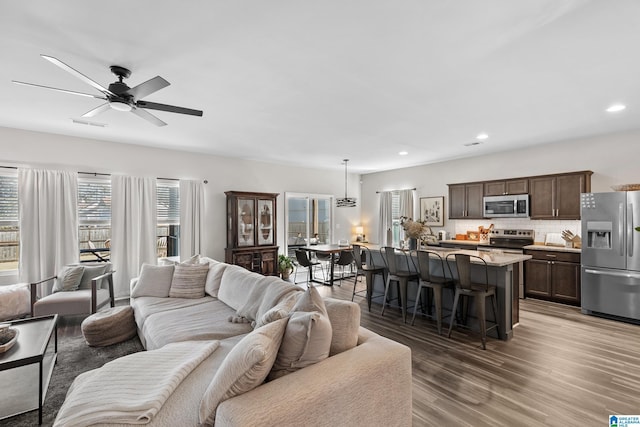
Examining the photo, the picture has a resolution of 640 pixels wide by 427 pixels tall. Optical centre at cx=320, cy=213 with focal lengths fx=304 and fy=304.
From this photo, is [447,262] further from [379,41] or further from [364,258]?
[379,41]

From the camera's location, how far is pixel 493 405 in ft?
7.64

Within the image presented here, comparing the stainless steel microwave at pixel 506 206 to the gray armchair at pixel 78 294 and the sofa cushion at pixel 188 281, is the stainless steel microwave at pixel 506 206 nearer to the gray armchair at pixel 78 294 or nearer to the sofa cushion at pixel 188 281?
the sofa cushion at pixel 188 281

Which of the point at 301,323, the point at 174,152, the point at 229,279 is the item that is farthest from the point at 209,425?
the point at 174,152

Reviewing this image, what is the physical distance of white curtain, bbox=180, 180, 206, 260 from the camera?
579 cm

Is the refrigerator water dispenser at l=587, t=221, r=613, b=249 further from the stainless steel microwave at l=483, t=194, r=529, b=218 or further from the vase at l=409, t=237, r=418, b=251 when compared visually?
the vase at l=409, t=237, r=418, b=251

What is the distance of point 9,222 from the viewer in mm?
4473

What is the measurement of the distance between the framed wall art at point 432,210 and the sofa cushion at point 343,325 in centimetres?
577

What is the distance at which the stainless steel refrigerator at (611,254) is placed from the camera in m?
4.05

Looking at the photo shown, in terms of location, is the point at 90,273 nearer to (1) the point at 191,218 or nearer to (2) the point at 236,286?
(1) the point at 191,218

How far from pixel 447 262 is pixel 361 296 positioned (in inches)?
80.0

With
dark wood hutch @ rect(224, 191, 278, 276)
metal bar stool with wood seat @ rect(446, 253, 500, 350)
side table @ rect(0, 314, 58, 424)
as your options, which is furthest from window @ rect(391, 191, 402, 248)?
side table @ rect(0, 314, 58, 424)

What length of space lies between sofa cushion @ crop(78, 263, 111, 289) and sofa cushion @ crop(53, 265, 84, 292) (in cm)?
7

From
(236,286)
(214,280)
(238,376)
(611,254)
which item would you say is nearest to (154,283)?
(214,280)

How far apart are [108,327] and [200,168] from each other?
356cm
